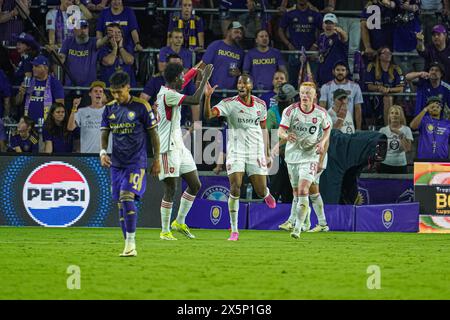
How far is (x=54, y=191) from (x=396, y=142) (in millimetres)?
6861

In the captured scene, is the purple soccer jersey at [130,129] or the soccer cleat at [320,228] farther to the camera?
the soccer cleat at [320,228]

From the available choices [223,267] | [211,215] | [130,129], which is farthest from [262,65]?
[223,267]

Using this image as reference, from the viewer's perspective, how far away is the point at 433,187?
20.3m

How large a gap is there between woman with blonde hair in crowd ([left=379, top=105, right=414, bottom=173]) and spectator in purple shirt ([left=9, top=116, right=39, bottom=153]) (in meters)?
6.96

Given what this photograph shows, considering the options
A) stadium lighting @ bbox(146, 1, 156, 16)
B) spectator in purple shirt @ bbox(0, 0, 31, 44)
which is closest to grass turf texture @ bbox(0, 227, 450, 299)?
spectator in purple shirt @ bbox(0, 0, 31, 44)

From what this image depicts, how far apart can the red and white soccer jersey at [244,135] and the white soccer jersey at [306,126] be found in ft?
2.69

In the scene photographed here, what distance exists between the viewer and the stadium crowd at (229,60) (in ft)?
69.1

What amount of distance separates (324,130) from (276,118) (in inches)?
110

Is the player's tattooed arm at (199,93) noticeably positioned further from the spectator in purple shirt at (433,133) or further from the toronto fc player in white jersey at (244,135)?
the spectator in purple shirt at (433,133)

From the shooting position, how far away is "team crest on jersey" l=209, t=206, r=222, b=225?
2045 centimetres

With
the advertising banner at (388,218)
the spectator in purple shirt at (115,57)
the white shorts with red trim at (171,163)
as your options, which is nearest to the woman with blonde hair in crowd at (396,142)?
the advertising banner at (388,218)

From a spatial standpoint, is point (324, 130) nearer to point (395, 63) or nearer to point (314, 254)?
point (314, 254)

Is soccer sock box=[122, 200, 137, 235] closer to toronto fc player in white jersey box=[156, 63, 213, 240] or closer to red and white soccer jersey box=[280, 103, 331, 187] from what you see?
toronto fc player in white jersey box=[156, 63, 213, 240]
